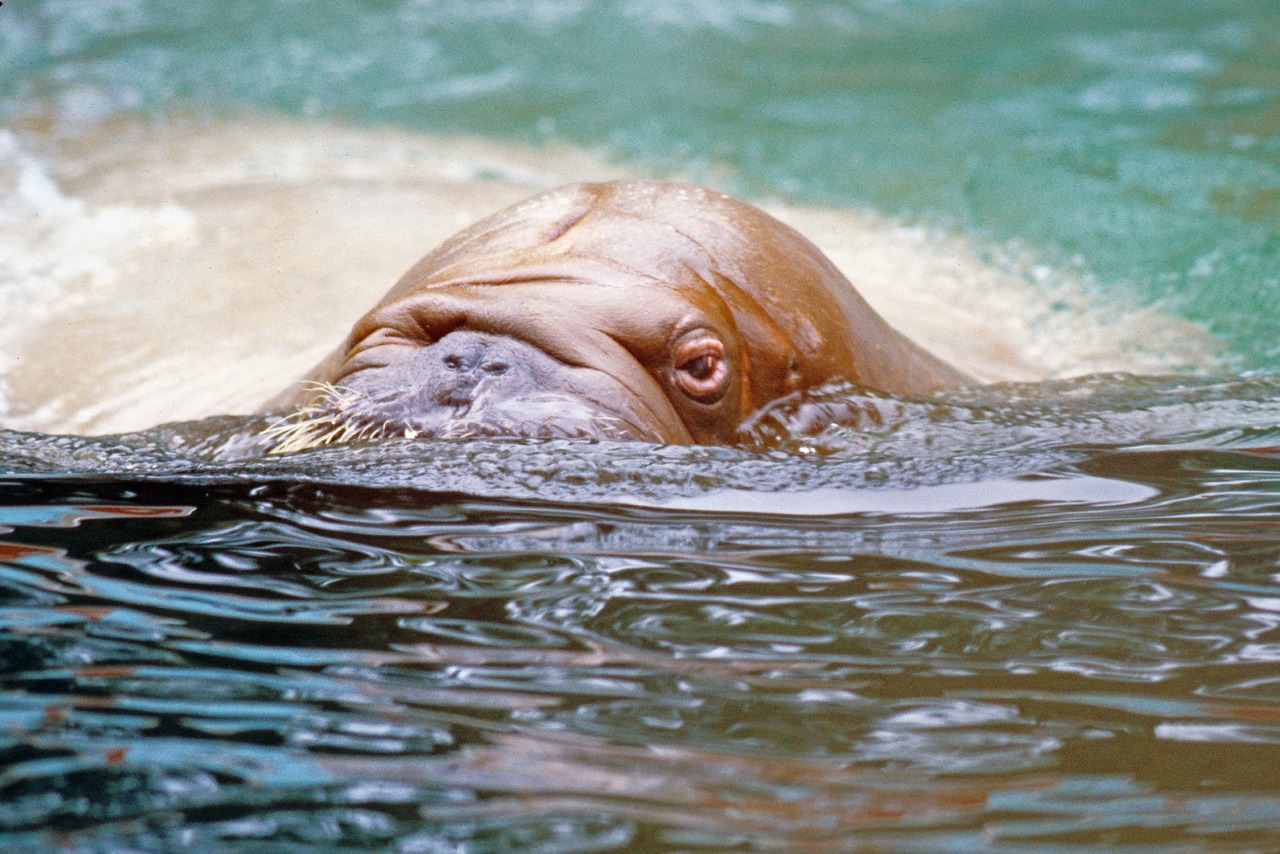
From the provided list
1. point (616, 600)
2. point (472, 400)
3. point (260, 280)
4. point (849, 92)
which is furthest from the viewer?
point (849, 92)

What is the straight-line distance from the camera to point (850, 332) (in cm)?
449

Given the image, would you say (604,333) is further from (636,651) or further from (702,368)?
(636,651)

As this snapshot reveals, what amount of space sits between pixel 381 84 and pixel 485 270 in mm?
7926

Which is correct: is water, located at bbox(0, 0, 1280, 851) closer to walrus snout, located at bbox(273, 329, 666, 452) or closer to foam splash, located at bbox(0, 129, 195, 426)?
foam splash, located at bbox(0, 129, 195, 426)

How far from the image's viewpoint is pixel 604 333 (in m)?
3.88

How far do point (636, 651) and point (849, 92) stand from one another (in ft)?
30.1

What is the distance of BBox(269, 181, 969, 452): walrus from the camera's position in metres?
3.64

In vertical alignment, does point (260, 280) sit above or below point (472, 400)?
above

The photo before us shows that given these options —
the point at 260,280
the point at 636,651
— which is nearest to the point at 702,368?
the point at 636,651

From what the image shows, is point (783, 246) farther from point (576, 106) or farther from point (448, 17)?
point (448, 17)

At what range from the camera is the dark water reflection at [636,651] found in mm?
2059

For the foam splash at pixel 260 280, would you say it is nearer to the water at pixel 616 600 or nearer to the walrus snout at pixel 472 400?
the water at pixel 616 600

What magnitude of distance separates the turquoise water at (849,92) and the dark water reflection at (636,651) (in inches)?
172

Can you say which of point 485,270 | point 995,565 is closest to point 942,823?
point 995,565
